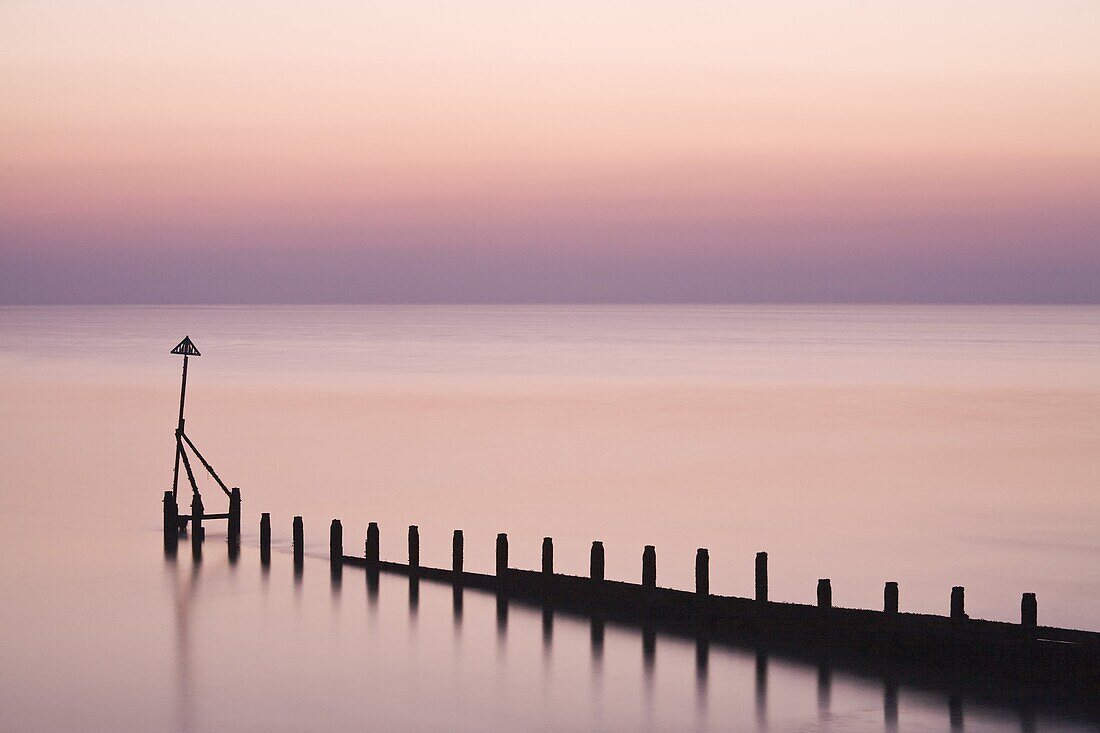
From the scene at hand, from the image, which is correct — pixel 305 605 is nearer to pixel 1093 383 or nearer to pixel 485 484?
pixel 485 484

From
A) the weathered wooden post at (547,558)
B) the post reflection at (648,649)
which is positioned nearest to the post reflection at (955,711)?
the post reflection at (648,649)

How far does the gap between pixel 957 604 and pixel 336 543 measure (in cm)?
1221

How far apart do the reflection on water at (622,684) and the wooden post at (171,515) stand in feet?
18.3

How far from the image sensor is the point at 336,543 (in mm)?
25344

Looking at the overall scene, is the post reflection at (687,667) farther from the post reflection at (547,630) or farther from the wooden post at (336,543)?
the wooden post at (336,543)

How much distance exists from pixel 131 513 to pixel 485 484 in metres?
11.3

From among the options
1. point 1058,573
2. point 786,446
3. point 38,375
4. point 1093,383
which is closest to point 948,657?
point 1058,573

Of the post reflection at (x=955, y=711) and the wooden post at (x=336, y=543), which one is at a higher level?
the wooden post at (x=336, y=543)

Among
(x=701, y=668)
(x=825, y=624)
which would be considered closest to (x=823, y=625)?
(x=825, y=624)

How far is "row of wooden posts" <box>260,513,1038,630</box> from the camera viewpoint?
55.9ft

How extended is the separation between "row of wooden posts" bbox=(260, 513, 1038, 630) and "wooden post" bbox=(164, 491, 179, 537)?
7.66 feet

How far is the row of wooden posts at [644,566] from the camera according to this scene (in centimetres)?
1703

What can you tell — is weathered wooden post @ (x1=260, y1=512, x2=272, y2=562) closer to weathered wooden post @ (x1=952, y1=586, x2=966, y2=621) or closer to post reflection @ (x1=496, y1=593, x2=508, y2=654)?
post reflection @ (x1=496, y1=593, x2=508, y2=654)

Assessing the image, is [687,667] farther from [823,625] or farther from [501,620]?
[501,620]
